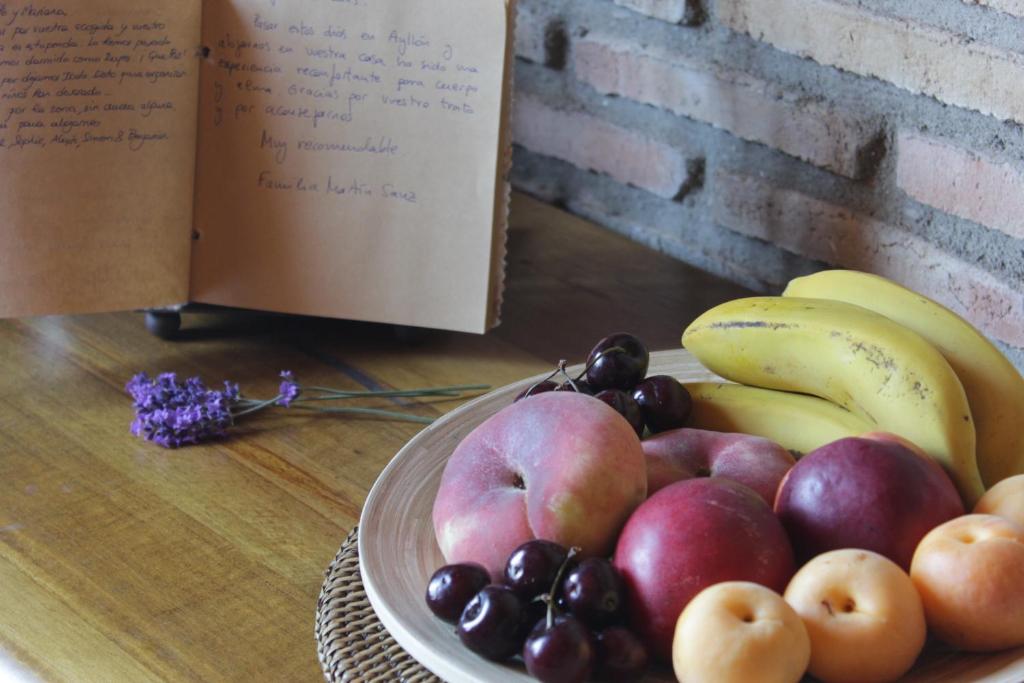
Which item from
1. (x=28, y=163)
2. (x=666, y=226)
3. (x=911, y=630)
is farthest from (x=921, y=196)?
(x=28, y=163)

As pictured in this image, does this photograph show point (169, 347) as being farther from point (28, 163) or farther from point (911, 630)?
point (911, 630)

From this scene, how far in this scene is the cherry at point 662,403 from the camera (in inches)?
30.7

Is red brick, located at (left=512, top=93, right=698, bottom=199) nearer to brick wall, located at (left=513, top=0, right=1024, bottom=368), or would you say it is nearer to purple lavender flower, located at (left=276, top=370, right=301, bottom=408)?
brick wall, located at (left=513, top=0, right=1024, bottom=368)

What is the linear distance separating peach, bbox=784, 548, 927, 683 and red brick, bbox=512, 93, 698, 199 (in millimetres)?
726

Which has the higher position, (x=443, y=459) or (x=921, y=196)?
(x=921, y=196)

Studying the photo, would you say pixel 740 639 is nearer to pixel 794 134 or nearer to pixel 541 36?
pixel 794 134

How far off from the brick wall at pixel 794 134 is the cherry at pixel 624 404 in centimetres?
41

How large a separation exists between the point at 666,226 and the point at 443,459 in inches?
23.1

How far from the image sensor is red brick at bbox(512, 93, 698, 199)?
128 centimetres

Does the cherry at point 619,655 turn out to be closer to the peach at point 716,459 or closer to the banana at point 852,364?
the peach at point 716,459

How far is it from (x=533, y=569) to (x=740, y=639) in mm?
105

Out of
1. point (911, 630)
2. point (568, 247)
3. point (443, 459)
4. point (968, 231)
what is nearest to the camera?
point (911, 630)

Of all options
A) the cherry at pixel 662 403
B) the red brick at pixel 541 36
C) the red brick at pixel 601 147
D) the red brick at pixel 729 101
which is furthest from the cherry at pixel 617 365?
the red brick at pixel 541 36

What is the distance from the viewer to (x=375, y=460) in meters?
0.93
